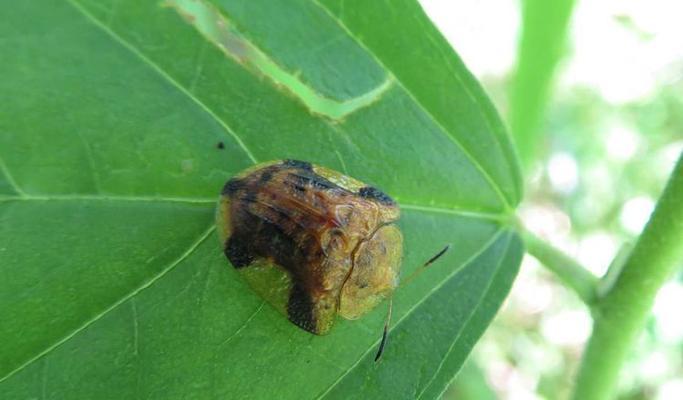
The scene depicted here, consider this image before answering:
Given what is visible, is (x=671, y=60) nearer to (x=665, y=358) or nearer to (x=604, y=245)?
(x=604, y=245)

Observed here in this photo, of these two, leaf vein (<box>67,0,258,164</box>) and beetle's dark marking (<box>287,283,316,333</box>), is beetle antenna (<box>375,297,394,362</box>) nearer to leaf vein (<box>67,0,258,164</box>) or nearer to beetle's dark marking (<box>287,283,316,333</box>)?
beetle's dark marking (<box>287,283,316,333</box>)

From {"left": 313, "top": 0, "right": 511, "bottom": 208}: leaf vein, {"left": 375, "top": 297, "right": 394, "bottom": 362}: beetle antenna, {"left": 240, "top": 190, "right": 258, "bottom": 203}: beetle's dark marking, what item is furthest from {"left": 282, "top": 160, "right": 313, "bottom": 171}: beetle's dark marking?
{"left": 375, "top": 297, "right": 394, "bottom": 362}: beetle antenna

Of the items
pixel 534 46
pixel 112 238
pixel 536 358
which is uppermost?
pixel 112 238

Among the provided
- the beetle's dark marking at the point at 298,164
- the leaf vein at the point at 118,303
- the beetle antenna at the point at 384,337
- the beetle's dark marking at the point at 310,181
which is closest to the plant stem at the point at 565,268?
the beetle antenna at the point at 384,337

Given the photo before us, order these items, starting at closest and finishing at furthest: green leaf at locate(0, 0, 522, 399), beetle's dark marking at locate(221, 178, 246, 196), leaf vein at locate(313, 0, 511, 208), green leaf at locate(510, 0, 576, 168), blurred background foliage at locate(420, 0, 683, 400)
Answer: green leaf at locate(0, 0, 522, 399) < beetle's dark marking at locate(221, 178, 246, 196) < leaf vein at locate(313, 0, 511, 208) < green leaf at locate(510, 0, 576, 168) < blurred background foliage at locate(420, 0, 683, 400)

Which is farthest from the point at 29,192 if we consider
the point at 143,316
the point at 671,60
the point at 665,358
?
the point at 671,60

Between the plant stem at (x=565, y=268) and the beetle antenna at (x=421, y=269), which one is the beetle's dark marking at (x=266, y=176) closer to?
the beetle antenna at (x=421, y=269)

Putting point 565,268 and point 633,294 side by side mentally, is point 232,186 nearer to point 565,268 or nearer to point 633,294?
point 565,268

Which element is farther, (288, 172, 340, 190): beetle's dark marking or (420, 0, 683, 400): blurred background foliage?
(420, 0, 683, 400): blurred background foliage
